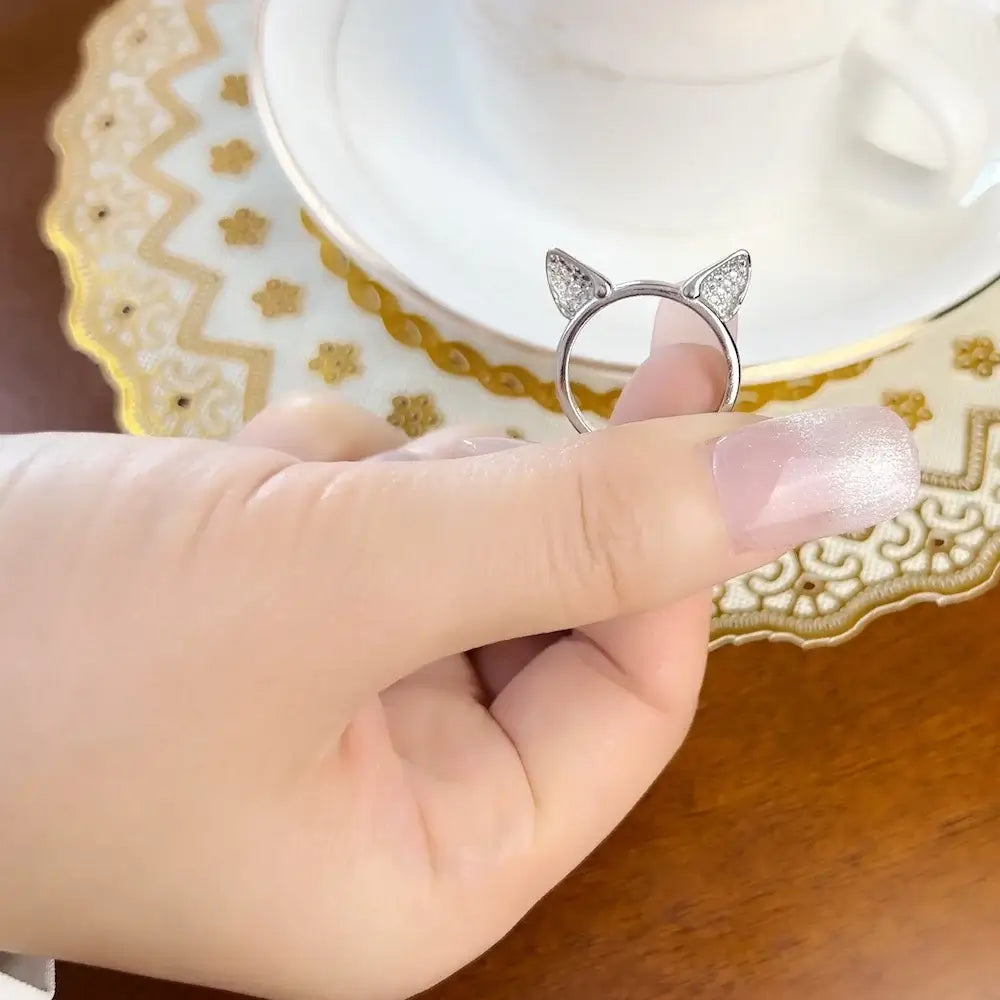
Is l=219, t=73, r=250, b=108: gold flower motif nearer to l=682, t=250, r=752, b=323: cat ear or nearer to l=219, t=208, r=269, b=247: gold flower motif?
l=219, t=208, r=269, b=247: gold flower motif

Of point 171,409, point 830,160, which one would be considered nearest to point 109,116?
point 171,409

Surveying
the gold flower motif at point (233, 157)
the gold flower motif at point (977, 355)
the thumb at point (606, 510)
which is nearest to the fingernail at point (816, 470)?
the thumb at point (606, 510)

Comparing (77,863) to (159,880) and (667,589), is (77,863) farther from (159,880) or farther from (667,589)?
Answer: (667,589)

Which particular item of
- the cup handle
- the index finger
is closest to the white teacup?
the cup handle

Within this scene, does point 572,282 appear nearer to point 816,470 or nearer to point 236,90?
point 816,470

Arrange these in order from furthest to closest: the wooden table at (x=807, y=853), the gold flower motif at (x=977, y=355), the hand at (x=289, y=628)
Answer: the gold flower motif at (x=977, y=355)
the wooden table at (x=807, y=853)
the hand at (x=289, y=628)

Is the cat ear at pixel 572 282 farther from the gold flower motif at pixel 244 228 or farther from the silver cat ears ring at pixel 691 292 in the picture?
the gold flower motif at pixel 244 228
